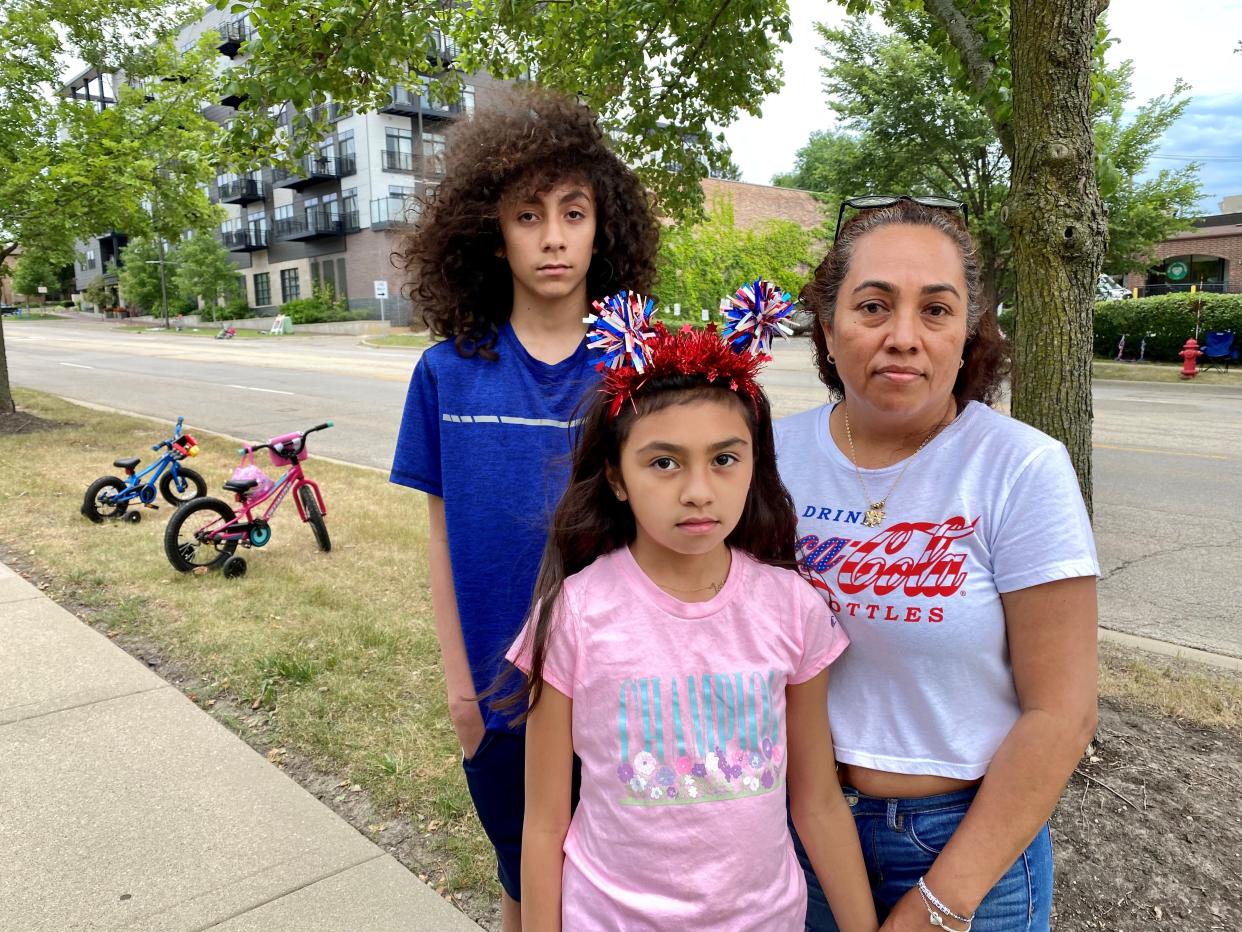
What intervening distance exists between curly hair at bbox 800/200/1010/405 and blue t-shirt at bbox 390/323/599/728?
499mm

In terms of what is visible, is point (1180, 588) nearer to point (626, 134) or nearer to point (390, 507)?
point (626, 134)

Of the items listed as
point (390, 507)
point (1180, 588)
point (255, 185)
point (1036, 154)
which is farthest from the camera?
point (255, 185)

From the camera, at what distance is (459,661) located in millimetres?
1928

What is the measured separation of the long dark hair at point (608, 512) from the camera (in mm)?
1521

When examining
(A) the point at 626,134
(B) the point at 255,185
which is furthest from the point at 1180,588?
(B) the point at 255,185

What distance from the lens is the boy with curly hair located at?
183cm

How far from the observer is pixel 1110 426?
11922 millimetres

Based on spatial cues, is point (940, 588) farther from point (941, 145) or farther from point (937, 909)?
point (941, 145)

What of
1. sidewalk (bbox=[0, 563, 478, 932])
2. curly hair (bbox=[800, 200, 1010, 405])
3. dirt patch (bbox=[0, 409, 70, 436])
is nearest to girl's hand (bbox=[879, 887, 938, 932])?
curly hair (bbox=[800, 200, 1010, 405])

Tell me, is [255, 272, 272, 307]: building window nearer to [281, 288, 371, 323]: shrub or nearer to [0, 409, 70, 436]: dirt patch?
[281, 288, 371, 323]: shrub

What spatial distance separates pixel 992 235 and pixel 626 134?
1479 cm

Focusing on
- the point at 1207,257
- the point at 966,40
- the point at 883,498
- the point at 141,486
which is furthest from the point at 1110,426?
the point at 1207,257

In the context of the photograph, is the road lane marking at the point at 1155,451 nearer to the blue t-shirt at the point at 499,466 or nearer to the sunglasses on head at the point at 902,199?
the sunglasses on head at the point at 902,199

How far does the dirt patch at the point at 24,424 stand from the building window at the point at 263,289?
41697 mm
